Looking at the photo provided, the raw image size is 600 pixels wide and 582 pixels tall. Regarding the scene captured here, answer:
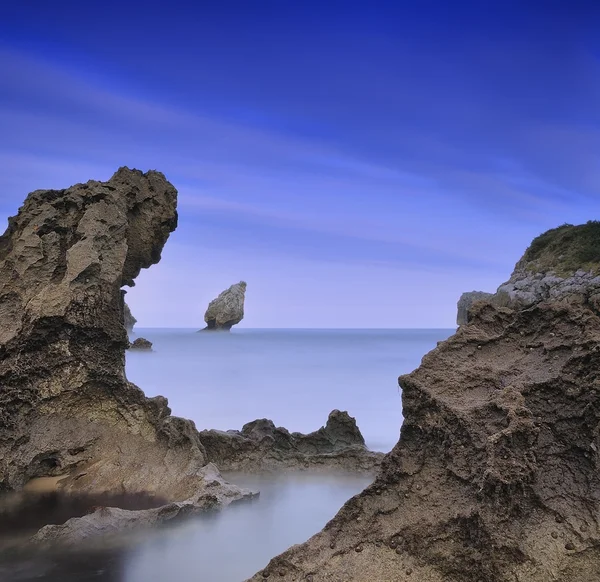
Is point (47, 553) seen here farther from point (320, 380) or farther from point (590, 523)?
point (320, 380)

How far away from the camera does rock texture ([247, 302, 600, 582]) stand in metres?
4.25

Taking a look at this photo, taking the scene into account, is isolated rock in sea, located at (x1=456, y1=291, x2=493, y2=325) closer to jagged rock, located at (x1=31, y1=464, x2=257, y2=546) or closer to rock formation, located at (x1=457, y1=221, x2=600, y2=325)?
rock formation, located at (x1=457, y1=221, x2=600, y2=325)

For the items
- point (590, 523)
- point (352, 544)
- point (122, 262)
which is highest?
point (122, 262)

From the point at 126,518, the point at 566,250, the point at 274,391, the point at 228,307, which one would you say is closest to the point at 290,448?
the point at 126,518

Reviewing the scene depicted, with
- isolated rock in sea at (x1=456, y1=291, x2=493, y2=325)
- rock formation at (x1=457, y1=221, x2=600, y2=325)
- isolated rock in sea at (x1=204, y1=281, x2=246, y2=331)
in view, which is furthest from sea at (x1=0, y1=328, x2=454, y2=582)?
isolated rock in sea at (x1=204, y1=281, x2=246, y2=331)

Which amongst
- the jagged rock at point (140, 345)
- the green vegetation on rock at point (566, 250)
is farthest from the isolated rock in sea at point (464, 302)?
the jagged rock at point (140, 345)

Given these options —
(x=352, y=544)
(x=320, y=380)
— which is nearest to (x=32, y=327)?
(x=352, y=544)

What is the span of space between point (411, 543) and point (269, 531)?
303 centimetres

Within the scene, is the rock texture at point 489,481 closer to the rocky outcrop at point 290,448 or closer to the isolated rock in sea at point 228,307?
the rocky outcrop at point 290,448

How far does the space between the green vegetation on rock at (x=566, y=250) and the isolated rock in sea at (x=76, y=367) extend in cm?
960

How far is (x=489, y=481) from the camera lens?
13.9 ft

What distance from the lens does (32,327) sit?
761 centimetres

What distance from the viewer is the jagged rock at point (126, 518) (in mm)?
6594

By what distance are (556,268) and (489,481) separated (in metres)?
11.3
